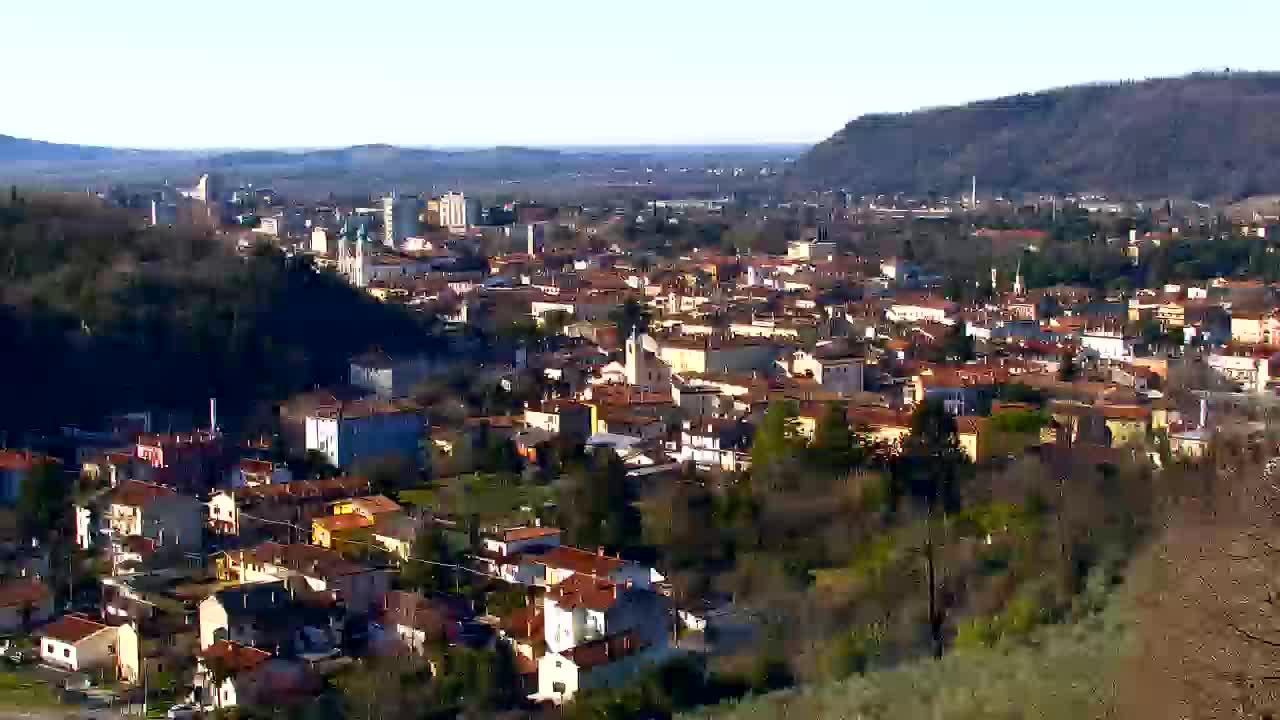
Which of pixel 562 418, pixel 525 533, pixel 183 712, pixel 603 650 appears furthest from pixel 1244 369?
pixel 183 712

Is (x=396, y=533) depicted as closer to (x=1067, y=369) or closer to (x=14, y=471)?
(x=14, y=471)

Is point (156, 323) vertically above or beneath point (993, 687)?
beneath

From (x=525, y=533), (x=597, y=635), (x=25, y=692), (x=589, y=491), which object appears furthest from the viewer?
(x=589, y=491)

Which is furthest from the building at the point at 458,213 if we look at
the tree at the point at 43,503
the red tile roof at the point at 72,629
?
the red tile roof at the point at 72,629

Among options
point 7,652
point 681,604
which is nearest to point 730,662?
point 681,604

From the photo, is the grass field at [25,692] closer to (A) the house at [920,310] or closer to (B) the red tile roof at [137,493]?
(B) the red tile roof at [137,493]

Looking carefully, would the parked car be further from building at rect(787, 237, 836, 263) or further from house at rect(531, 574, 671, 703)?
building at rect(787, 237, 836, 263)

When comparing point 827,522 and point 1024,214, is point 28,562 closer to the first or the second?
point 827,522

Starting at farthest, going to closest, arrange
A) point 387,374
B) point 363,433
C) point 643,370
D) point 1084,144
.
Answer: point 1084,144
point 643,370
point 387,374
point 363,433
